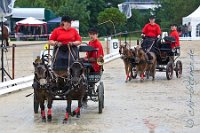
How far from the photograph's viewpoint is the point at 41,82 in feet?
34.5

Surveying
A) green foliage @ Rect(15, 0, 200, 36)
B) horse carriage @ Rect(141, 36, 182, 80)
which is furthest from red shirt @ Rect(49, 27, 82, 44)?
green foliage @ Rect(15, 0, 200, 36)

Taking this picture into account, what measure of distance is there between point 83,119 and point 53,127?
3.49 ft

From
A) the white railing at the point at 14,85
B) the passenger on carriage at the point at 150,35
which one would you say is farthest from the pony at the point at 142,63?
the white railing at the point at 14,85

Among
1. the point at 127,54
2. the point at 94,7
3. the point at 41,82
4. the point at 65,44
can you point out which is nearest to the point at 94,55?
the point at 65,44

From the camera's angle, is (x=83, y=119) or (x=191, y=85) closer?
(x=83, y=119)

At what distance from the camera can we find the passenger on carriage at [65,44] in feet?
36.9

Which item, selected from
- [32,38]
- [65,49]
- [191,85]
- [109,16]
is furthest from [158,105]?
[109,16]

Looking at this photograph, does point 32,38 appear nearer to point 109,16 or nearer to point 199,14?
point 109,16

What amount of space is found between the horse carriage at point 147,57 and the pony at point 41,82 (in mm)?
7586

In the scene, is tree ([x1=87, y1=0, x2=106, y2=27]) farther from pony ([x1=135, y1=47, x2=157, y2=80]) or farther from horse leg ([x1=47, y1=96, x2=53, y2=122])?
horse leg ([x1=47, y1=96, x2=53, y2=122])

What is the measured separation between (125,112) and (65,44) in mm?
2246

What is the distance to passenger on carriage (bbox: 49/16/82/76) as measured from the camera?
443 inches

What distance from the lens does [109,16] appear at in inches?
2493

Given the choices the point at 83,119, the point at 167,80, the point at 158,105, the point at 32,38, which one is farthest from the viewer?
the point at 32,38
